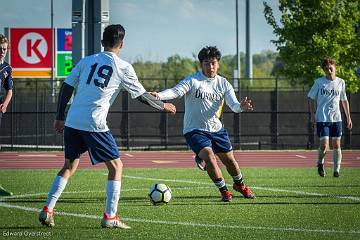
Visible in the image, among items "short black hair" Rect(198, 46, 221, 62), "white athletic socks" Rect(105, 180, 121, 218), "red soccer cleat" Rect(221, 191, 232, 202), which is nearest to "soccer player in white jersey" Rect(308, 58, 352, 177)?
"short black hair" Rect(198, 46, 221, 62)

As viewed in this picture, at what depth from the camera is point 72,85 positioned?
9898 millimetres

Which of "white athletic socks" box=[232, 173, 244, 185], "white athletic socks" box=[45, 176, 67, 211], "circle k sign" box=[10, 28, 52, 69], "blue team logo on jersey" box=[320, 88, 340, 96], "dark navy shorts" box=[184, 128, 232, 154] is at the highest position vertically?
"circle k sign" box=[10, 28, 52, 69]

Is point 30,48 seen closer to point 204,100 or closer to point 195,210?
point 204,100

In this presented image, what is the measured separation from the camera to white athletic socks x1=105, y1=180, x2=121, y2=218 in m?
9.74

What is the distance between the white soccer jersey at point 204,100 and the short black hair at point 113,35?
10.1ft

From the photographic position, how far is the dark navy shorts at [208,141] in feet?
42.4

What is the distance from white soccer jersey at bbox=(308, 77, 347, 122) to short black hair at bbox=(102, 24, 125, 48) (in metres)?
8.34

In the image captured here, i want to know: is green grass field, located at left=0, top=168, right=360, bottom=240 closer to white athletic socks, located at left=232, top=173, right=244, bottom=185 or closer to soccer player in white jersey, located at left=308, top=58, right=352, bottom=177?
white athletic socks, located at left=232, top=173, right=244, bottom=185

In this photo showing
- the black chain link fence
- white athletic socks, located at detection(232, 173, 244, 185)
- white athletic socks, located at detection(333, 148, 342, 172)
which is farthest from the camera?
the black chain link fence

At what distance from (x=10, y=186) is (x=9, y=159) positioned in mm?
10611

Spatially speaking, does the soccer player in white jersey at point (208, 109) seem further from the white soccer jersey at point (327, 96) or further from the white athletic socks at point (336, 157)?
the white athletic socks at point (336, 157)

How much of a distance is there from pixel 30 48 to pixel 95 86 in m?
37.2

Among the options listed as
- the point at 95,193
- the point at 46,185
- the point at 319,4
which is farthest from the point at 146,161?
the point at 319,4

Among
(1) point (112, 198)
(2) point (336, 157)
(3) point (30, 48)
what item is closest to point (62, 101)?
(1) point (112, 198)
